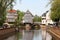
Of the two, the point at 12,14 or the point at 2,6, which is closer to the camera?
the point at 2,6

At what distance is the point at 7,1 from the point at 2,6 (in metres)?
3.12

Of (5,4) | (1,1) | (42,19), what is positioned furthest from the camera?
(42,19)

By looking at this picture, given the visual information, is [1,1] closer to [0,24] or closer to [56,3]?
[56,3]

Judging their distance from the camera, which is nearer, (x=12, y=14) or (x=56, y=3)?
(x=56, y=3)

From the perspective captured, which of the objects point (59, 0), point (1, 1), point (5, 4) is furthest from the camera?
point (5, 4)

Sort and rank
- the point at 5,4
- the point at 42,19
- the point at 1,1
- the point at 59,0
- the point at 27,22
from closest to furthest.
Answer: the point at 59,0 < the point at 1,1 < the point at 5,4 < the point at 27,22 < the point at 42,19

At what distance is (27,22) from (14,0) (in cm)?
8874

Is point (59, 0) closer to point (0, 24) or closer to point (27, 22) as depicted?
point (0, 24)

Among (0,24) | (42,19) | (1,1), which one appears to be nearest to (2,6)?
(1,1)

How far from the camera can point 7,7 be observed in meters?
46.3

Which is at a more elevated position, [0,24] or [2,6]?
[2,6]

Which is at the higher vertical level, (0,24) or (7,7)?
(7,7)

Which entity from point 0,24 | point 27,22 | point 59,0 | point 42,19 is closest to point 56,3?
point 59,0

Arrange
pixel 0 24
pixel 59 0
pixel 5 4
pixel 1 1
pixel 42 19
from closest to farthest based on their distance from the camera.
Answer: pixel 59 0
pixel 1 1
pixel 5 4
pixel 0 24
pixel 42 19
